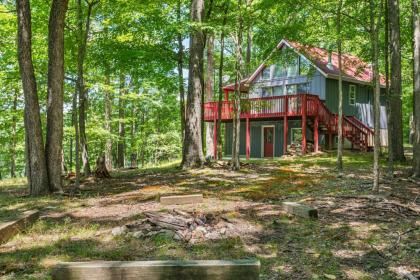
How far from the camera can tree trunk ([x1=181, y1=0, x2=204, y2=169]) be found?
15.7 meters

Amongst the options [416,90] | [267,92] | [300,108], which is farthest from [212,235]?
[267,92]

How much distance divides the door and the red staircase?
10.2 feet

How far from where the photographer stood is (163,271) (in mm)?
3490

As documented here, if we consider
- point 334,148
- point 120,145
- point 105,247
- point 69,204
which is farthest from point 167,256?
point 120,145

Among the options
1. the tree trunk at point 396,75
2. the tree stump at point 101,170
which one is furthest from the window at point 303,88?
the tree stump at point 101,170

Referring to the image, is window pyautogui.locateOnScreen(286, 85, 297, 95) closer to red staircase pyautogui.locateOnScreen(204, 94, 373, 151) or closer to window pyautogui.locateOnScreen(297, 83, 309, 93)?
window pyautogui.locateOnScreen(297, 83, 309, 93)

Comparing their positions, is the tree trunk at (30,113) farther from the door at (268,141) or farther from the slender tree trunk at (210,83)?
the door at (268,141)

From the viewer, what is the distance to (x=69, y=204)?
9.08 meters

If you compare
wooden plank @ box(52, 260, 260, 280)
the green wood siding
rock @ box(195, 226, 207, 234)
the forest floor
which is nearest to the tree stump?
the forest floor

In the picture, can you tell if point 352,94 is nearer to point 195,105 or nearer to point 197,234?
point 195,105

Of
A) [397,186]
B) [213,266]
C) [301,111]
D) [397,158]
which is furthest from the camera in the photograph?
[301,111]

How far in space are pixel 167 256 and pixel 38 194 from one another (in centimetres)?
676

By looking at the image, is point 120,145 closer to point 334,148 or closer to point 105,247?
point 334,148

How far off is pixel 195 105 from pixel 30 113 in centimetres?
695
